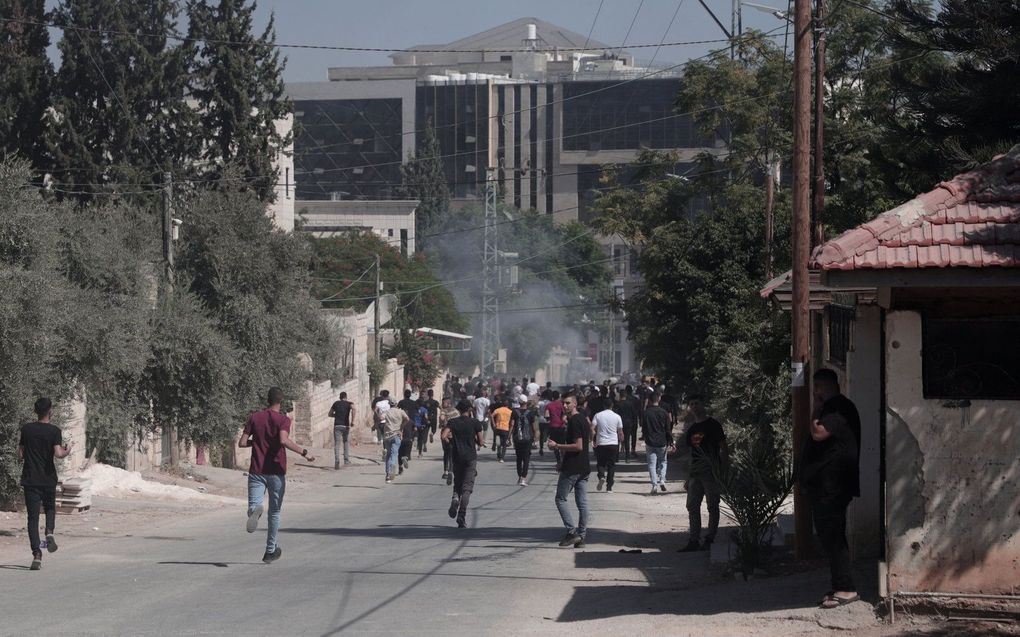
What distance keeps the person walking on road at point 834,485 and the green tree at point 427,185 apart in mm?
91600

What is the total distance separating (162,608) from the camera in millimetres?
10281

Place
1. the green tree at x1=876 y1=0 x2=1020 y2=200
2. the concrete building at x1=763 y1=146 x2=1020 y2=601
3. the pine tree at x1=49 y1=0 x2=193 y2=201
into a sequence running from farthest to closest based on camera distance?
the pine tree at x1=49 y1=0 x2=193 y2=201
the green tree at x1=876 y1=0 x2=1020 y2=200
the concrete building at x1=763 y1=146 x2=1020 y2=601

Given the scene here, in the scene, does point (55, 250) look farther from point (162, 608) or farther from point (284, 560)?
point (162, 608)

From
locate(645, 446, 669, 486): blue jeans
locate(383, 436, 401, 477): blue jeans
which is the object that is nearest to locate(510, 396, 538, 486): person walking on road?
locate(645, 446, 669, 486): blue jeans

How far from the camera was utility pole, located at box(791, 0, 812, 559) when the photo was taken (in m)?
12.7

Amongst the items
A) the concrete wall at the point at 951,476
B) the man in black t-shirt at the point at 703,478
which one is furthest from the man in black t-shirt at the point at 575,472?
the concrete wall at the point at 951,476

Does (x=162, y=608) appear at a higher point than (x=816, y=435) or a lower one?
lower

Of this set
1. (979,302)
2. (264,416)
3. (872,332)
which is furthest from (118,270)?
(979,302)

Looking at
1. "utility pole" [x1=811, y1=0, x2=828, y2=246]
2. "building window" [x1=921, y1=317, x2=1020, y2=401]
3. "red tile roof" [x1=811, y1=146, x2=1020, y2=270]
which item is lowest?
Answer: "building window" [x1=921, y1=317, x2=1020, y2=401]

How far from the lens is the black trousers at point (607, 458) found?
23.0 m

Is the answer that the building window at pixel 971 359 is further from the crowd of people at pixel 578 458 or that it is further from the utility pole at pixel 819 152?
the utility pole at pixel 819 152

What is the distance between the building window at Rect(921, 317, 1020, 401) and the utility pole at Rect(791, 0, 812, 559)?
3231 mm

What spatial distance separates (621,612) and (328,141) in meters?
119

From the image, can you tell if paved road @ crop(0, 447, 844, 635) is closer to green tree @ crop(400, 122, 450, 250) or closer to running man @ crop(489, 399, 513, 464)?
running man @ crop(489, 399, 513, 464)
